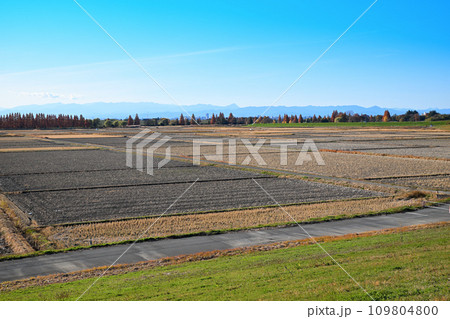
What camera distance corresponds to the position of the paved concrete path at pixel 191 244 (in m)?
14.5

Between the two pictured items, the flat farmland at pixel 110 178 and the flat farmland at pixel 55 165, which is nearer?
the flat farmland at pixel 110 178

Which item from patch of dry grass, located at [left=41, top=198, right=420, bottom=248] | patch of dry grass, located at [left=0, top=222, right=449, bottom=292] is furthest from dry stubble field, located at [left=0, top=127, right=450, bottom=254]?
patch of dry grass, located at [left=0, top=222, right=449, bottom=292]

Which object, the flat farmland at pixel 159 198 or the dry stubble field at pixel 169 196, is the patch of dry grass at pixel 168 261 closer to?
the dry stubble field at pixel 169 196

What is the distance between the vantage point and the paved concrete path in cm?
1452

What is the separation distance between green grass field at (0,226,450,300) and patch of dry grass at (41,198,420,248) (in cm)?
542

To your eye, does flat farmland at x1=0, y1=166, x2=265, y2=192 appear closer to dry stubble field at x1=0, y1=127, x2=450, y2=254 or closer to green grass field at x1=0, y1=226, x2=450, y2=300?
dry stubble field at x1=0, y1=127, x2=450, y2=254

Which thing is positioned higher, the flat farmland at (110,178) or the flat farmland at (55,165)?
the flat farmland at (55,165)

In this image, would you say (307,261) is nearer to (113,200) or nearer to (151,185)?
(113,200)

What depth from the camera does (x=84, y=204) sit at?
26.1m

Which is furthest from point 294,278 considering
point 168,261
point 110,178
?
point 110,178

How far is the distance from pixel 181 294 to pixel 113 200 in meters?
18.3

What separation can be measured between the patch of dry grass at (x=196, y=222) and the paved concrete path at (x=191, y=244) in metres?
1.27

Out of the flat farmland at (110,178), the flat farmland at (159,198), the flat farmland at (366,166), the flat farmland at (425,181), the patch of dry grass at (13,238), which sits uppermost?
the flat farmland at (366,166)

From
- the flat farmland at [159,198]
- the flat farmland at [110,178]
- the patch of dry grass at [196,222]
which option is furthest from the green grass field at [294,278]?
the flat farmland at [110,178]
